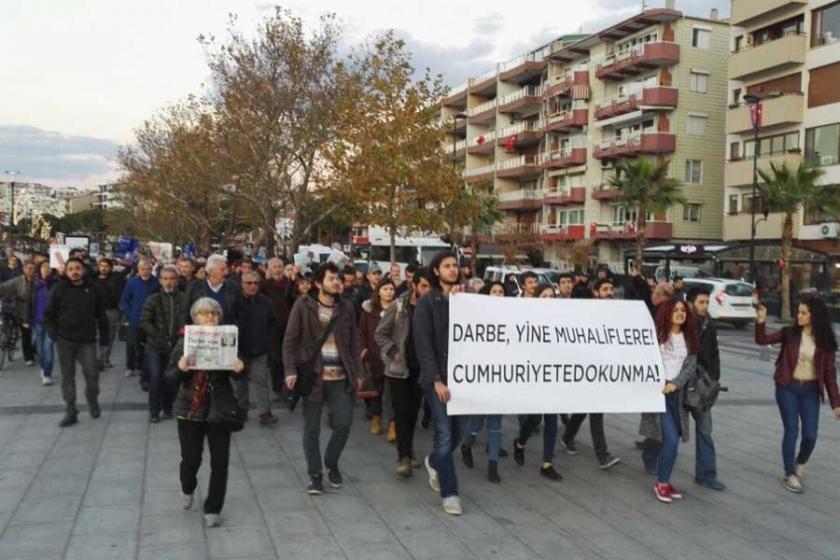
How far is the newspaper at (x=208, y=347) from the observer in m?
5.15

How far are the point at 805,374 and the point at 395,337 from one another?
3506mm

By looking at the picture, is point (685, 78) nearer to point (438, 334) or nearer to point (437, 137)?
point (437, 137)

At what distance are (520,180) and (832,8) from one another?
29697 mm

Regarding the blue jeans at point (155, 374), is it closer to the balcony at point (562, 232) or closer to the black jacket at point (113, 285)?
the black jacket at point (113, 285)

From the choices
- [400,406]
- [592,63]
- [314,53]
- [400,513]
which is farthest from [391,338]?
[592,63]

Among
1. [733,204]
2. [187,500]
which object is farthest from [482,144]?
[187,500]

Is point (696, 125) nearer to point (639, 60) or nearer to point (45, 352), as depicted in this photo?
point (639, 60)

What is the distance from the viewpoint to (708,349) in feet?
21.6

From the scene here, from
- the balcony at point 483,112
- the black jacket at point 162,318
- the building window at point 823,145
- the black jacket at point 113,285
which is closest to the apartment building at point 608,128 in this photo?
the balcony at point 483,112

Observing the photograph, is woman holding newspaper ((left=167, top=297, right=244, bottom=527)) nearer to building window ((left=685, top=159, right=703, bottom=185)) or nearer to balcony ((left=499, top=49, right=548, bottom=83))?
building window ((left=685, top=159, right=703, bottom=185))

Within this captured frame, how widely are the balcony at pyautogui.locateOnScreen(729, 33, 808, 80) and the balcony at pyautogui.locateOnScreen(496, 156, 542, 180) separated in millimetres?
19060

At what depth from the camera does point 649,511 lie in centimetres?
595

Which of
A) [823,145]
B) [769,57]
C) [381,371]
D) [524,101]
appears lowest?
[381,371]

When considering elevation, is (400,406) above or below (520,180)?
below
